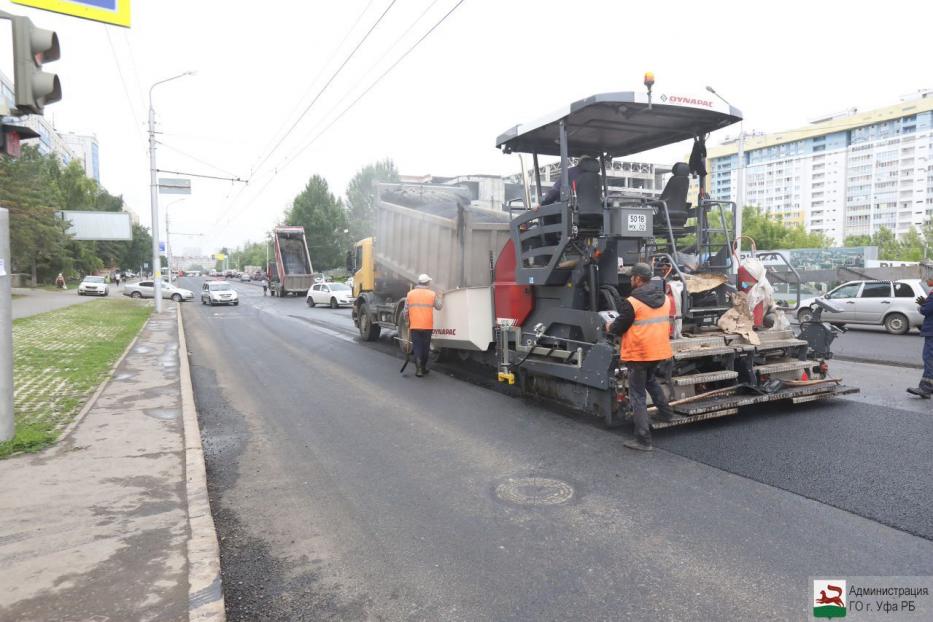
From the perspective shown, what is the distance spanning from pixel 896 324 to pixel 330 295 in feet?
76.9

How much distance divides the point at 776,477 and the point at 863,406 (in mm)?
3067

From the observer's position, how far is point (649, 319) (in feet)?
17.6

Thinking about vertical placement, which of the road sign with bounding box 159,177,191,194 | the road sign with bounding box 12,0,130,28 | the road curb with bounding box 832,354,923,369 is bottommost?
the road curb with bounding box 832,354,923,369

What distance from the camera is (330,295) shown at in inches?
1179

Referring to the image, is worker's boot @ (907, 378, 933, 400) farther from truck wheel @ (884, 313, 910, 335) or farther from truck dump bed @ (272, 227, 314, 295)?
truck dump bed @ (272, 227, 314, 295)

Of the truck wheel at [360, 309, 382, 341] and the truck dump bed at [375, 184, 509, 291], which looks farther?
the truck wheel at [360, 309, 382, 341]

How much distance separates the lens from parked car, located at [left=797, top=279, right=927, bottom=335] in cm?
1512

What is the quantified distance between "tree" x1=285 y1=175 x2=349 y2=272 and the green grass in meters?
42.1

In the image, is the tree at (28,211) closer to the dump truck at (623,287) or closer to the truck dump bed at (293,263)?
the truck dump bed at (293,263)

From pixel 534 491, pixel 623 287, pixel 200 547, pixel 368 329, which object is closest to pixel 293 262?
pixel 368 329

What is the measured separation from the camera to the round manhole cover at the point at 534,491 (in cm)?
431

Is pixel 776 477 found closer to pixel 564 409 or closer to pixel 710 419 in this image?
pixel 710 419

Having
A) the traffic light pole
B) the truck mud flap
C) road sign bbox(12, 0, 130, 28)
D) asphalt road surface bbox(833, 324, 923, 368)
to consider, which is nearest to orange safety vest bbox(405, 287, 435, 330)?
the truck mud flap

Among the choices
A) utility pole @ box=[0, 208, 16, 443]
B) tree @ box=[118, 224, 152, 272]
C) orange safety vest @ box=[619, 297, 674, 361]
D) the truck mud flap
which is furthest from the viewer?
tree @ box=[118, 224, 152, 272]
